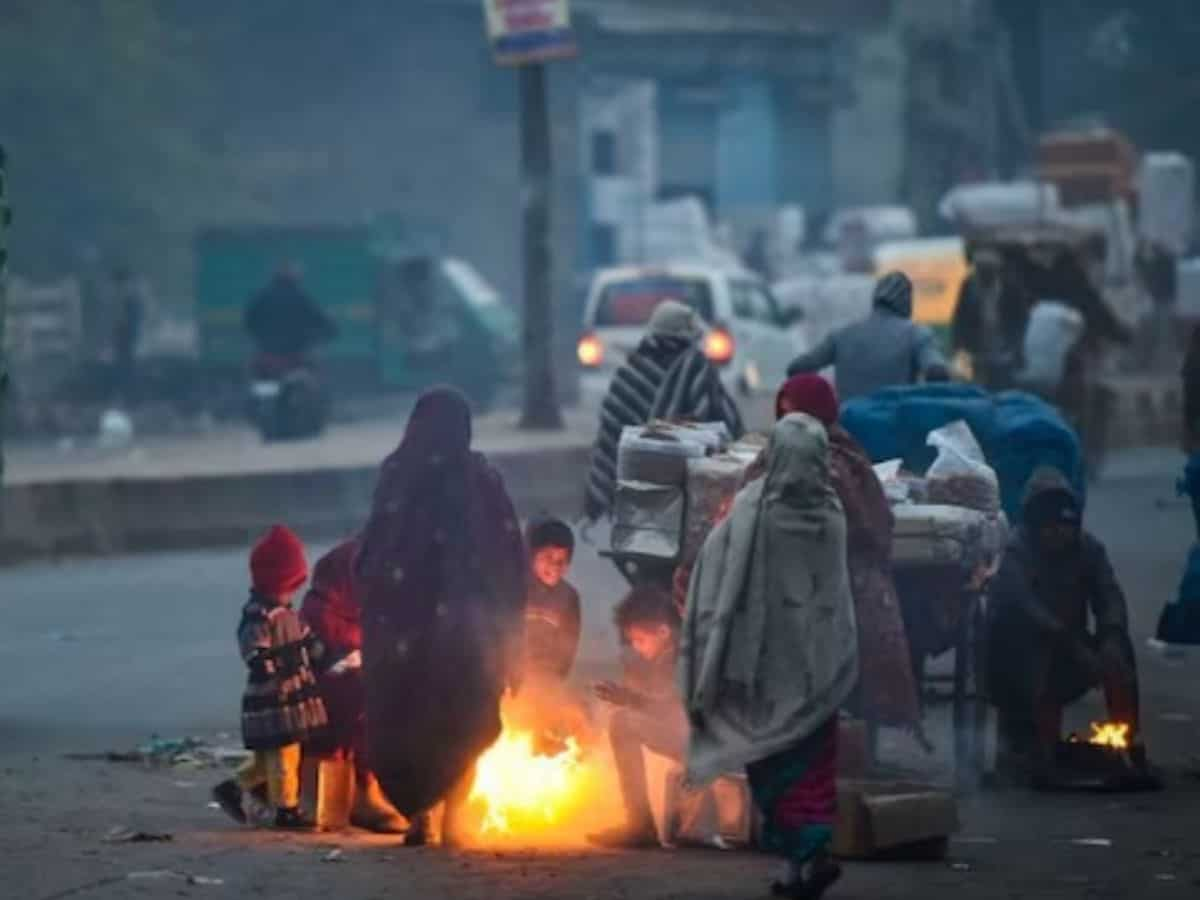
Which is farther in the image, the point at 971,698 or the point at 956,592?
the point at 971,698

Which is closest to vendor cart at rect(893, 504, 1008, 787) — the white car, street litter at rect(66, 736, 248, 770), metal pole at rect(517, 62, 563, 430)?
street litter at rect(66, 736, 248, 770)

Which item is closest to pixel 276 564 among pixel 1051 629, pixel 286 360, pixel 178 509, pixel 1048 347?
pixel 1051 629

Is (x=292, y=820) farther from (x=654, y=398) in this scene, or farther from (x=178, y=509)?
(x=178, y=509)

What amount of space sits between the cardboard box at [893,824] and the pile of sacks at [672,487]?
171 cm

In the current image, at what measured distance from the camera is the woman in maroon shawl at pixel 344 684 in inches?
407

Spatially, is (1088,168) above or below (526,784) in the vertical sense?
above

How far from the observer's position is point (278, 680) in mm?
10234

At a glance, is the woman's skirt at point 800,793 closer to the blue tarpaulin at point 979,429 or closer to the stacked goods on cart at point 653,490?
the stacked goods on cart at point 653,490

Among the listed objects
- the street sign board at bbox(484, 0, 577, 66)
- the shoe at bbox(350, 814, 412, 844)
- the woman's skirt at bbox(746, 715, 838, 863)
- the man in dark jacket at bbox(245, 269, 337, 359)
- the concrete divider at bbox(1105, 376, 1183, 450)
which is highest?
the street sign board at bbox(484, 0, 577, 66)

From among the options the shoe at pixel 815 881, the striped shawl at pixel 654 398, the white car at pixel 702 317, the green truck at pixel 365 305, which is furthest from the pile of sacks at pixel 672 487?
the green truck at pixel 365 305

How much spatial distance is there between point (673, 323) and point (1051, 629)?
3.14 metres

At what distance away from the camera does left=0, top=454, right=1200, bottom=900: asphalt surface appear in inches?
347

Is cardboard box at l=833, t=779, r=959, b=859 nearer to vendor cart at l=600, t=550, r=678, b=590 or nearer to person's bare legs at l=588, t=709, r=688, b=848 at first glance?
person's bare legs at l=588, t=709, r=688, b=848

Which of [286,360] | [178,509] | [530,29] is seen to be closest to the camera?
[178,509]
